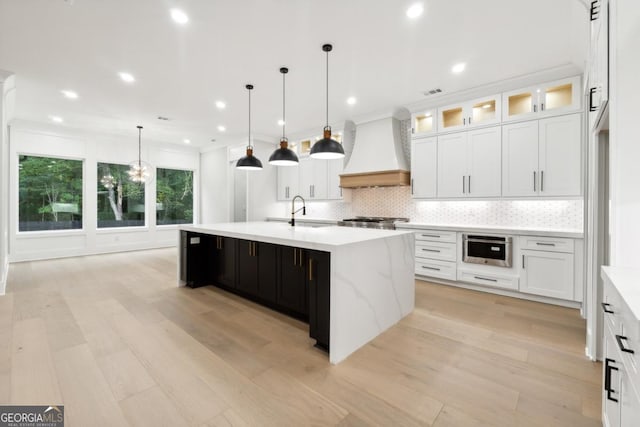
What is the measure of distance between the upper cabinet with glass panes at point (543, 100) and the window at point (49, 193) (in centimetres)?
866

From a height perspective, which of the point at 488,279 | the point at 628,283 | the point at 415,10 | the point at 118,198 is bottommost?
the point at 488,279

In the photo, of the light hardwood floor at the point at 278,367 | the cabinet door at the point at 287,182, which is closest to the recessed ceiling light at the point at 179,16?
the light hardwood floor at the point at 278,367

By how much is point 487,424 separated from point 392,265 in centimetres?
142

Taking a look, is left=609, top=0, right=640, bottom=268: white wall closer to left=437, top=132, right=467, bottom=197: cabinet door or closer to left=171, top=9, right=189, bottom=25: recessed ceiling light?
left=437, top=132, right=467, bottom=197: cabinet door

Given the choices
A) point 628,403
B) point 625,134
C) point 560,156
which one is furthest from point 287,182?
point 628,403

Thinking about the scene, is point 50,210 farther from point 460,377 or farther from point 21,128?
point 460,377

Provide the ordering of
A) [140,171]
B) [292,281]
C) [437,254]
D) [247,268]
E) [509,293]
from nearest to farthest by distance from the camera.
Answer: [292,281] < [247,268] < [509,293] < [437,254] < [140,171]

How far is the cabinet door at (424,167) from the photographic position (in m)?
4.63

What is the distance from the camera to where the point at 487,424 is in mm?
1552

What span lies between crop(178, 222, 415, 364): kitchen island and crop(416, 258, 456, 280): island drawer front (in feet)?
4.48

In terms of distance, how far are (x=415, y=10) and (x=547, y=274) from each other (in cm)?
332

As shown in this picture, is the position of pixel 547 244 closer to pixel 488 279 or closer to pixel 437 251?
pixel 488 279

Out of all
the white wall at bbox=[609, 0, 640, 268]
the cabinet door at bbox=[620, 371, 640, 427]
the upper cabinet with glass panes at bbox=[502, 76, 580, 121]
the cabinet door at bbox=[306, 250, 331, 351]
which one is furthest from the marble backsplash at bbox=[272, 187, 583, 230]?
the cabinet door at bbox=[620, 371, 640, 427]

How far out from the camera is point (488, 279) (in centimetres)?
389
